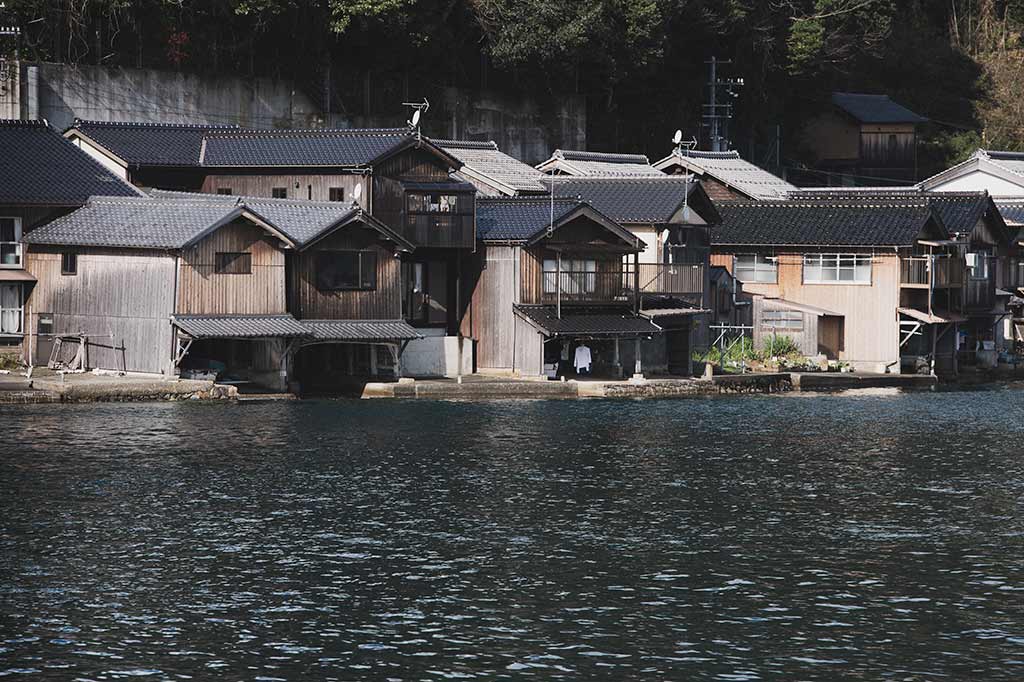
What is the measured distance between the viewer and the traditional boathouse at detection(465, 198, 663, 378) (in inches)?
2234

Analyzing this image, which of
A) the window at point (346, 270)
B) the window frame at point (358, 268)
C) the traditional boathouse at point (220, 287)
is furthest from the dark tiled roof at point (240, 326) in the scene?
the window at point (346, 270)

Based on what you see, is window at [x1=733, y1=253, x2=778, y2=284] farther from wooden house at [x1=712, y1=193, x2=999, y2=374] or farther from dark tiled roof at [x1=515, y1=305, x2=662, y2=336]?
dark tiled roof at [x1=515, y1=305, x2=662, y2=336]

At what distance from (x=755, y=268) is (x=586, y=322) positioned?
13019mm

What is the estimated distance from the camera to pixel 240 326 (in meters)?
51.0

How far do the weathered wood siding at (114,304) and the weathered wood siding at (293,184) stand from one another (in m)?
7.46

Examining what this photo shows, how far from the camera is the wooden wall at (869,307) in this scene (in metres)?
65.2

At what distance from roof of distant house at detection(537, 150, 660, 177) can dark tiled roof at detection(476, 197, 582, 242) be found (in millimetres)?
14587

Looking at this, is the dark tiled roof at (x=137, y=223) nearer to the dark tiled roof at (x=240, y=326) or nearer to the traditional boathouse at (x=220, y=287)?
the traditional boathouse at (x=220, y=287)

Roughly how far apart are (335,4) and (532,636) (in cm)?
4711

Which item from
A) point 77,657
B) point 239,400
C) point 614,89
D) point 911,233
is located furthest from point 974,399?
point 77,657

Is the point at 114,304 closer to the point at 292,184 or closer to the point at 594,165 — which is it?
the point at 292,184

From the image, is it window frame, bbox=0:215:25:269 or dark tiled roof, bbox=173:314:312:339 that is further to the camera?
window frame, bbox=0:215:25:269

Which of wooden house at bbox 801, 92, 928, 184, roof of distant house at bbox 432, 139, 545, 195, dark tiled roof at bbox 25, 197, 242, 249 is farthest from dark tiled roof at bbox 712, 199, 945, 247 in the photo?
wooden house at bbox 801, 92, 928, 184

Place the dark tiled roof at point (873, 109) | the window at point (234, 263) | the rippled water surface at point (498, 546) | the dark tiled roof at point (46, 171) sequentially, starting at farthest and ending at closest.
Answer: the dark tiled roof at point (873, 109) < the dark tiled roof at point (46, 171) < the window at point (234, 263) < the rippled water surface at point (498, 546)
